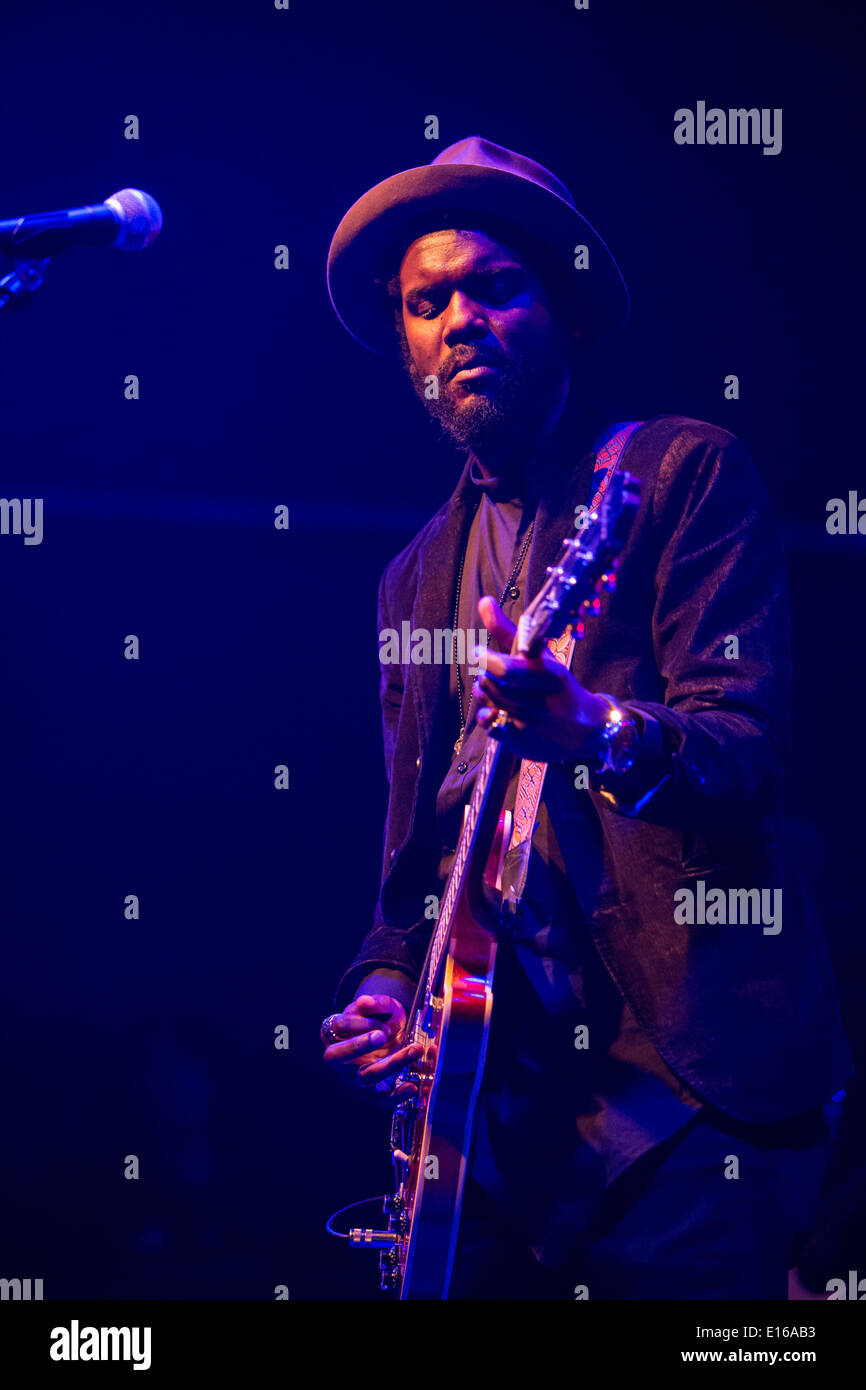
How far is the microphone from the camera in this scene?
196 cm

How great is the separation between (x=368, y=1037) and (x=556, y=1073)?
393 millimetres

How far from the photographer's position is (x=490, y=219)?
7.95ft

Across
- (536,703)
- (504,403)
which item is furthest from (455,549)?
(536,703)

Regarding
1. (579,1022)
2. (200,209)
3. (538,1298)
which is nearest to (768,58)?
(200,209)

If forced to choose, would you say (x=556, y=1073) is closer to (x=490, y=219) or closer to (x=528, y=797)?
(x=528, y=797)

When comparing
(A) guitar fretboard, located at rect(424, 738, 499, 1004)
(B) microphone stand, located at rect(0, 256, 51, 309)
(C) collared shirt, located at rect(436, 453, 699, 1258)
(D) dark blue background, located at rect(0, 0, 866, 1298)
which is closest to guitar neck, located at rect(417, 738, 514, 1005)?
A: (A) guitar fretboard, located at rect(424, 738, 499, 1004)

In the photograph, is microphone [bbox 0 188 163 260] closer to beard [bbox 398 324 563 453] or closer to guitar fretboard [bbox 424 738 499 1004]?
beard [bbox 398 324 563 453]

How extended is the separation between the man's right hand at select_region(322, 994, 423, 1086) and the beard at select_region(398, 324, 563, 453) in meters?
1.17

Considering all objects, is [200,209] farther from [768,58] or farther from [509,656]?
[509,656]

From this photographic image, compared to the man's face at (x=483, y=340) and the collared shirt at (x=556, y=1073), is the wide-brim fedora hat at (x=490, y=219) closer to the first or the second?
the man's face at (x=483, y=340)

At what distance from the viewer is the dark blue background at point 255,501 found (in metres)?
3.18

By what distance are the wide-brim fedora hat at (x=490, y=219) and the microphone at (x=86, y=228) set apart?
1.94 feet

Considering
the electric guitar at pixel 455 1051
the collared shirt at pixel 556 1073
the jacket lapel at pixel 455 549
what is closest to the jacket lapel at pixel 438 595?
the jacket lapel at pixel 455 549
